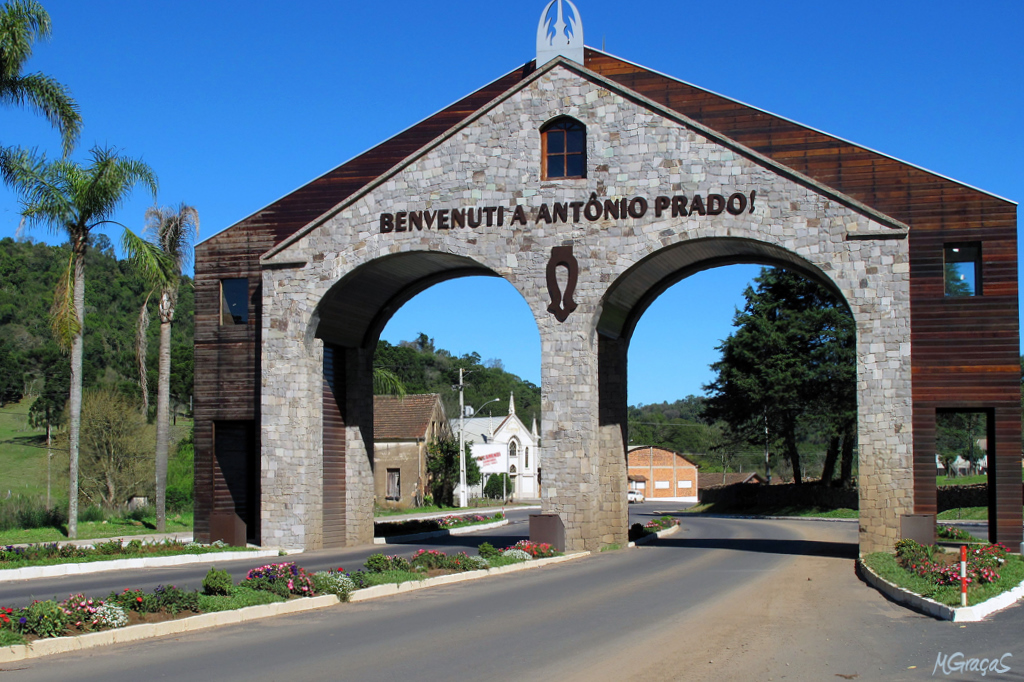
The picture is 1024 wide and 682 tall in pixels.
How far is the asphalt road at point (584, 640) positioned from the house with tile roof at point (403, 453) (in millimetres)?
41870

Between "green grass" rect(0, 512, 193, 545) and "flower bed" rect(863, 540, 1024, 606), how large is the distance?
71.3ft

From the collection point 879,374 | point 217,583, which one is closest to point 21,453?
point 217,583

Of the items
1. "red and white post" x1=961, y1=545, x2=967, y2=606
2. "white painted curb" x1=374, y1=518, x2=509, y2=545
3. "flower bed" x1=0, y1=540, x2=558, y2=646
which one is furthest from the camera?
"white painted curb" x1=374, y1=518, x2=509, y2=545

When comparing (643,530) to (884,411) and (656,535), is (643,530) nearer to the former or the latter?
(656,535)

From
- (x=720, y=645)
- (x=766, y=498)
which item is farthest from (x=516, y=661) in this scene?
(x=766, y=498)

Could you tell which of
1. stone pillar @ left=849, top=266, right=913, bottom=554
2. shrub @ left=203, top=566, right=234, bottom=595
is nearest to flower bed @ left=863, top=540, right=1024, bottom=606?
stone pillar @ left=849, top=266, right=913, bottom=554

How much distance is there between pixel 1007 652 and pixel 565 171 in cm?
1744

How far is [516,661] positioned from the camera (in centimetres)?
1070

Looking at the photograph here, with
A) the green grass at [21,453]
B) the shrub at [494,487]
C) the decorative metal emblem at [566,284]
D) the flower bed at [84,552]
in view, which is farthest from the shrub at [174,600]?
the shrub at [494,487]

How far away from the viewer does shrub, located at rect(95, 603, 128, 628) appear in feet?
40.5

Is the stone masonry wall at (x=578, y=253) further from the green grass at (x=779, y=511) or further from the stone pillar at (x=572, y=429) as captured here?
the green grass at (x=779, y=511)

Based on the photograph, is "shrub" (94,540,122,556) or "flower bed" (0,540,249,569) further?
"shrub" (94,540,122,556)

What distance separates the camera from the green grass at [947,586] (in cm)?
1438

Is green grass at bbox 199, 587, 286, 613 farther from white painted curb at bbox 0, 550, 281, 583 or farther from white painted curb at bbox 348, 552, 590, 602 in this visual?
white painted curb at bbox 0, 550, 281, 583
